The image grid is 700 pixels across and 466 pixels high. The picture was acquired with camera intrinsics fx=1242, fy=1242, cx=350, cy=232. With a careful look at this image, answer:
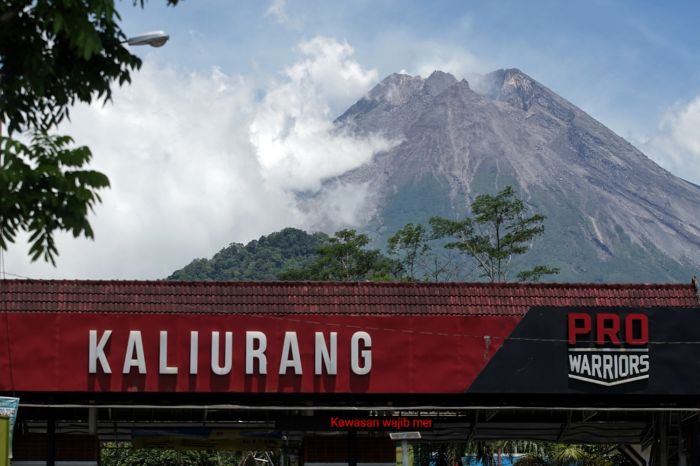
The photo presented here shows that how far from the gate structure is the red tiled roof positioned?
1.6 inches

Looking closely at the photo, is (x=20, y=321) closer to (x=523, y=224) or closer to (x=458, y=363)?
(x=458, y=363)

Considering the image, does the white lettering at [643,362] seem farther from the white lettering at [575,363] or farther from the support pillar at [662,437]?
the support pillar at [662,437]

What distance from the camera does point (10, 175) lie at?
12.1 metres

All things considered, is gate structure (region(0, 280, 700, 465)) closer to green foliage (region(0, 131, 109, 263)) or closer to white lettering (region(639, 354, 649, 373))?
white lettering (region(639, 354, 649, 373))

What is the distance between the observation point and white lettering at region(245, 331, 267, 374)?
32.9 metres

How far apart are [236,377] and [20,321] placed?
582 centimetres

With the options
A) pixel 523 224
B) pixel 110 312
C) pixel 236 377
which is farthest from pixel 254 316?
pixel 523 224

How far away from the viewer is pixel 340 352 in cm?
3341

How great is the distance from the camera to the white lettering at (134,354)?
32.6m

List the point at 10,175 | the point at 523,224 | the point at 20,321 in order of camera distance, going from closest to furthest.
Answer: the point at 10,175
the point at 20,321
the point at 523,224

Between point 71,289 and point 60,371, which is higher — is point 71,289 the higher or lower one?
the higher one

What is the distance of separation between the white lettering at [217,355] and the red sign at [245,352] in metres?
0.03

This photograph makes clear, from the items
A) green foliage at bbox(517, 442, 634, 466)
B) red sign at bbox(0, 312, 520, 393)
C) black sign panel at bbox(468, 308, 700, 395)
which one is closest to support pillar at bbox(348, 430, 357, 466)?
red sign at bbox(0, 312, 520, 393)

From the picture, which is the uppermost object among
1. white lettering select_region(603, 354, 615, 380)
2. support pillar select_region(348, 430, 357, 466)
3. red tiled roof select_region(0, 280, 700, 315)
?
red tiled roof select_region(0, 280, 700, 315)
